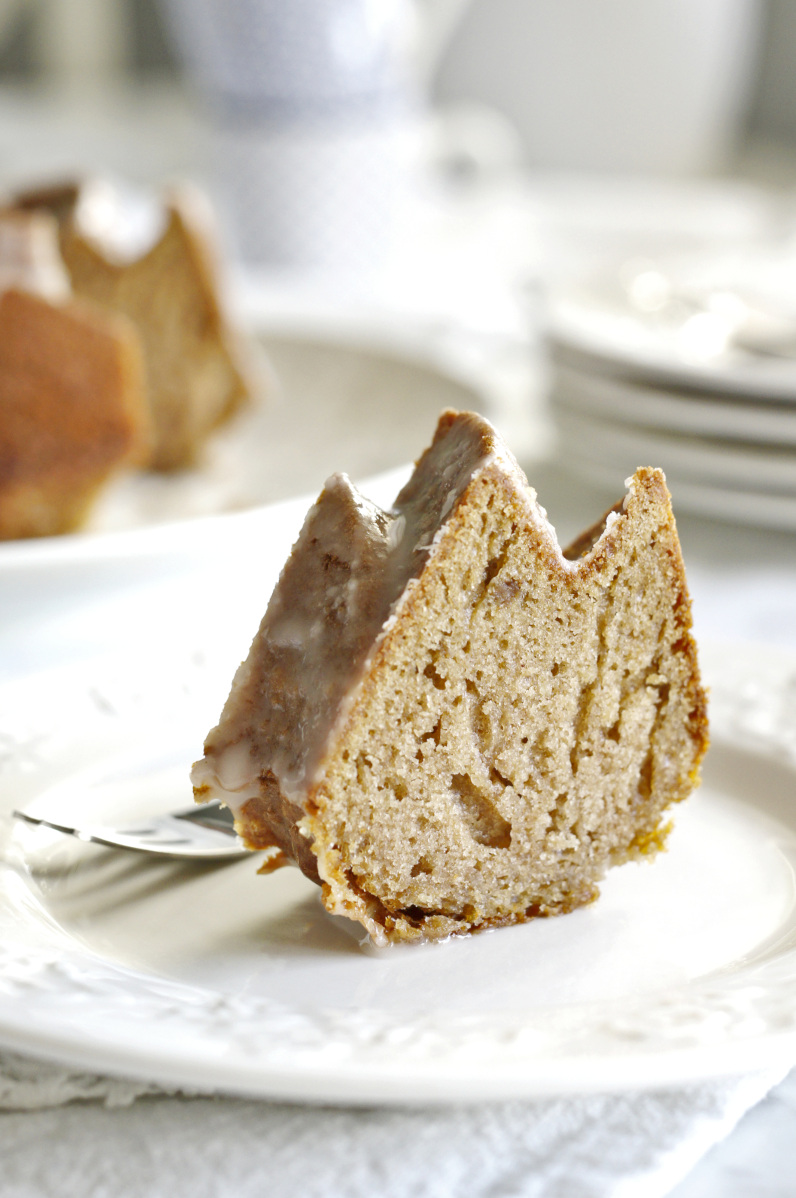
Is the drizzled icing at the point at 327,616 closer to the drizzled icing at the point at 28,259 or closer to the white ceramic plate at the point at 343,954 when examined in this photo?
the white ceramic plate at the point at 343,954

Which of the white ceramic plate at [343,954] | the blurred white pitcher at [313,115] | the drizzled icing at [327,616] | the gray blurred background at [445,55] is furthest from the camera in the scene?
the gray blurred background at [445,55]

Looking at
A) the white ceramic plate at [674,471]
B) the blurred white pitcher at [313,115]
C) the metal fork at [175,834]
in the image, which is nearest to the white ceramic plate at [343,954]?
the metal fork at [175,834]

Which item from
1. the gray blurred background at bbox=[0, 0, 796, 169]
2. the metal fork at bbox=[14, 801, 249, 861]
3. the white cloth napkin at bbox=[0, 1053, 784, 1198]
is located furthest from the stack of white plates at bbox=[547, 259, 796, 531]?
the gray blurred background at bbox=[0, 0, 796, 169]

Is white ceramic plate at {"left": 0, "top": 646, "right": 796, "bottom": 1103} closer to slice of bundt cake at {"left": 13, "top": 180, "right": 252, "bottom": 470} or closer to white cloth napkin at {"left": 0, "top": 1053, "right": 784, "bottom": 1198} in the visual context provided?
white cloth napkin at {"left": 0, "top": 1053, "right": 784, "bottom": 1198}

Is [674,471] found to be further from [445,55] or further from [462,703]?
[445,55]

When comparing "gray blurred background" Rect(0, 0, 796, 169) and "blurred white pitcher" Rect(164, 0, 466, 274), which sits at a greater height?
"gray blurred background" Rect(0, 0, 796, 169)

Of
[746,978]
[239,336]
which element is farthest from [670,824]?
[239,336]
